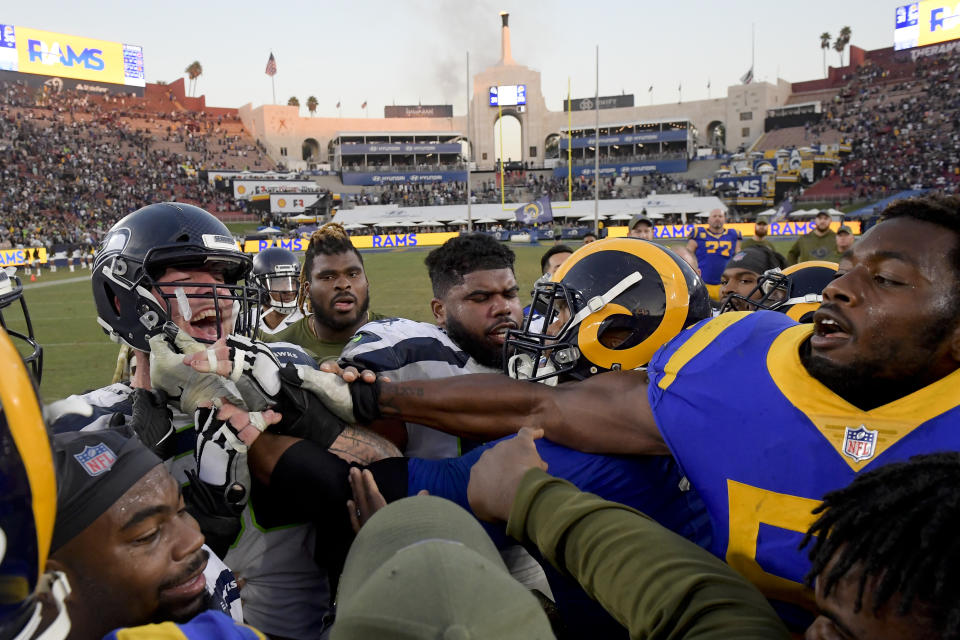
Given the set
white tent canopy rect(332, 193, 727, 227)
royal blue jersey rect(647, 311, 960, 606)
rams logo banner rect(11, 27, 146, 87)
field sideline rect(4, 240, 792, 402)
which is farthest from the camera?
rams logo banner rect(11, 27, 146, 87)

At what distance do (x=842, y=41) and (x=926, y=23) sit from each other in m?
29.8

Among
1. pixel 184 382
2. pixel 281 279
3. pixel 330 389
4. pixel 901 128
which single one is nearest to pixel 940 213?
pixel 330 389

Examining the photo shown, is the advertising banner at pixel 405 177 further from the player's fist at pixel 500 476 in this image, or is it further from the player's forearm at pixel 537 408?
the player's fist at pixel 500 476

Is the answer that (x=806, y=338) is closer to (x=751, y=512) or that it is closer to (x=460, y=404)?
(x=751, y=512)

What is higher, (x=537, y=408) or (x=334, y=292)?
(x=334, y=292)

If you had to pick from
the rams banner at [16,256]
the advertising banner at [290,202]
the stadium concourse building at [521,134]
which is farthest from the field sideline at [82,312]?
the stadium concourse building at [521,134]

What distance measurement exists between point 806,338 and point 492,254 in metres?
1.79

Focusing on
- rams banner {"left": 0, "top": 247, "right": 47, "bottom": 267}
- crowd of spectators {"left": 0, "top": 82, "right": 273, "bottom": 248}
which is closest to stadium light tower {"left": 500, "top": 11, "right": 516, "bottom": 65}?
crowd of spectators {"left": 0, "top": 82, "right": 273, "bottom": 248}

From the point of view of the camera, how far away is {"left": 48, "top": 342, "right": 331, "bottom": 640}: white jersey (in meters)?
2.32

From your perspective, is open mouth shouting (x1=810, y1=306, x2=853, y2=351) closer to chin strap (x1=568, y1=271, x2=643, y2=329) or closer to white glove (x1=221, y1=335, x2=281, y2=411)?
chin strap (x1=568, y1=271, x2=643, y2=329)

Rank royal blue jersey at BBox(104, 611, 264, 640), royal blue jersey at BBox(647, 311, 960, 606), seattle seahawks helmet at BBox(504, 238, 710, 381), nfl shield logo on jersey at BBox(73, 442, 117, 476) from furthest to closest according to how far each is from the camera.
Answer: seattle seahawks helmet at BBox(504, 238, 710, 381), royal blue jersey at BBox(647, 311, 960, 606), nfl shield logo on jersey at BBox(73, 442, 117, 476), royal blue jersey at BBox(104, 611, 264, 640)

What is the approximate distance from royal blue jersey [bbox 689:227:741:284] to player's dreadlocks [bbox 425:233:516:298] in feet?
22.0

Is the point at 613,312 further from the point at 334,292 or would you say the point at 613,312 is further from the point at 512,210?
the point at 512,210

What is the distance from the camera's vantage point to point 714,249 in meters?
9.64
